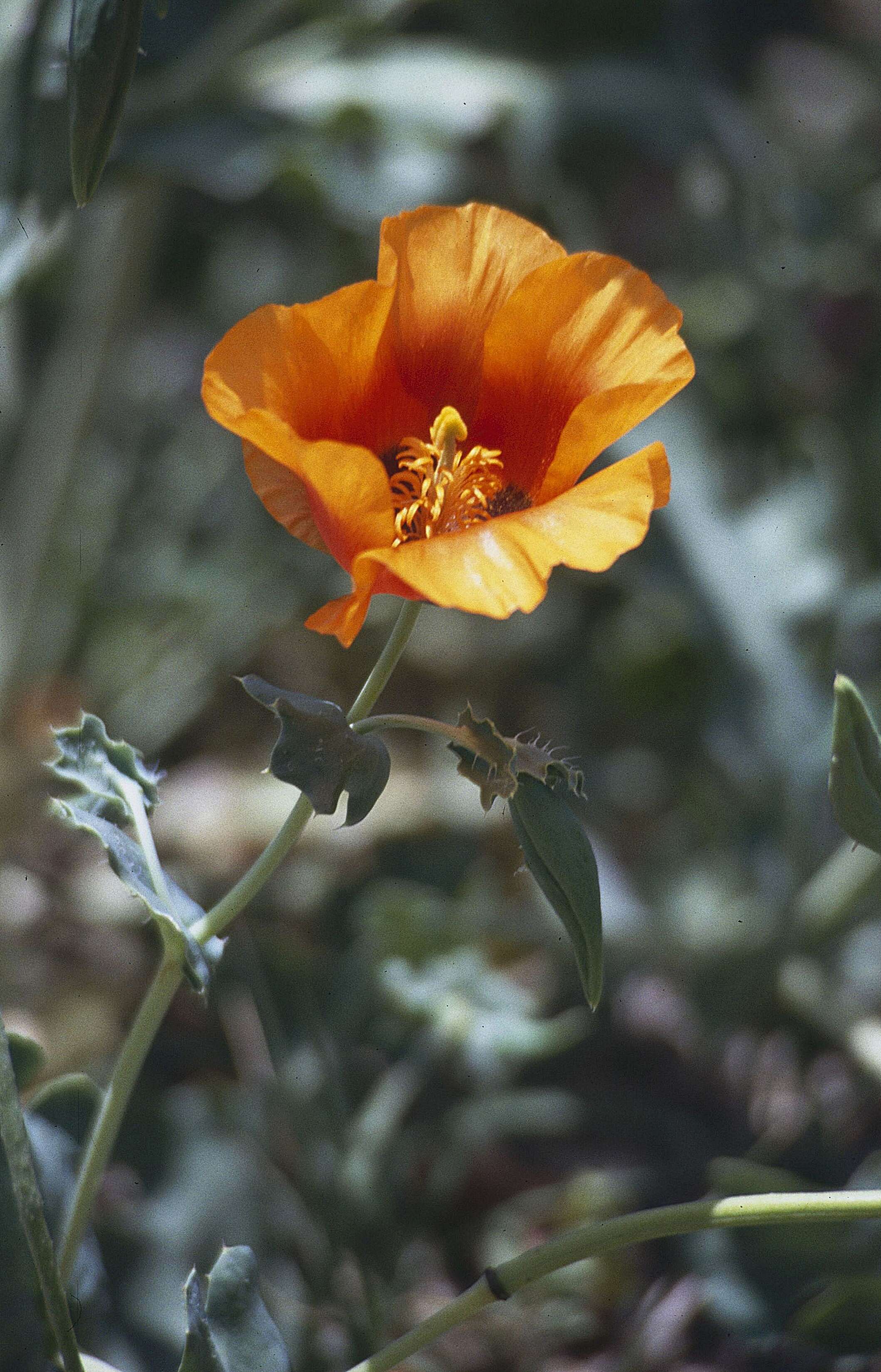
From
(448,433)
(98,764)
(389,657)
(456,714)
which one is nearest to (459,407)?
(448,433)

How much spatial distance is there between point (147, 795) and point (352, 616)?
23 cm

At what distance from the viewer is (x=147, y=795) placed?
2.38 ft

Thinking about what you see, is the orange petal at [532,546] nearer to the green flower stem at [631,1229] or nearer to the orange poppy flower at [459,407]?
the orange poppy flower at [459,407]

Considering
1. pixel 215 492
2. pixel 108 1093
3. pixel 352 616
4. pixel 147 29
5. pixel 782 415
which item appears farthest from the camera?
pixel 215 492

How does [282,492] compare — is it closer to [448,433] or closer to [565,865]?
[448,433]

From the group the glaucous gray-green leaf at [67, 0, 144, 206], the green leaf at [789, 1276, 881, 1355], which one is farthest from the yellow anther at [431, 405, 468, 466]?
the green leaf at [789, 1276, 881, 1355]

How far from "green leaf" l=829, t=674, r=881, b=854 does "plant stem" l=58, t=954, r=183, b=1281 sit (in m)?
0.35

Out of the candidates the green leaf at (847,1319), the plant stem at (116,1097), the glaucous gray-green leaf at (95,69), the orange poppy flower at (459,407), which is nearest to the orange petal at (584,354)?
the orange poppy flower at (459,407)

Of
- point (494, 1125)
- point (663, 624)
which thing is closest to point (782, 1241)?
point (494, 1125)

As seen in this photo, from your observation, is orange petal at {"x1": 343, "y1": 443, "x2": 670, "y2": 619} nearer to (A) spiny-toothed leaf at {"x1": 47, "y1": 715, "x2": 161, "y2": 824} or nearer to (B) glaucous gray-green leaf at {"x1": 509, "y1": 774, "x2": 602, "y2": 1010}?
→ (B) glaucous gray-green leaf at {"x1": 509, "y1": 774, "x2": 602, "y2": 1010}

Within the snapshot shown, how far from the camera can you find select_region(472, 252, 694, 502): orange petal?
619 mm

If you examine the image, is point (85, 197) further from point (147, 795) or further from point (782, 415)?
point (782, 415)

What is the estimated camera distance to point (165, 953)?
0.65 m

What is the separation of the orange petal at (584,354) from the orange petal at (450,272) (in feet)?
0.09
